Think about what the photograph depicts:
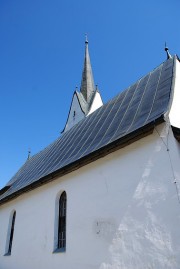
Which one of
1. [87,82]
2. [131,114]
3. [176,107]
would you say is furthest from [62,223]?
[87,82]

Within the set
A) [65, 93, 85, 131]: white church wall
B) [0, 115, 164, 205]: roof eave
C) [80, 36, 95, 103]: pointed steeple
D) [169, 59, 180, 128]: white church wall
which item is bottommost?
[0, 115, 164, 205]: roof eave

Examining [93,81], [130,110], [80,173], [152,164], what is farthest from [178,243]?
[93,81]

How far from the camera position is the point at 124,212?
5.62 meters

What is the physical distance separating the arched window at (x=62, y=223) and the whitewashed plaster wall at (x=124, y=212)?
26cm

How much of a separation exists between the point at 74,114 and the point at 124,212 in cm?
2050

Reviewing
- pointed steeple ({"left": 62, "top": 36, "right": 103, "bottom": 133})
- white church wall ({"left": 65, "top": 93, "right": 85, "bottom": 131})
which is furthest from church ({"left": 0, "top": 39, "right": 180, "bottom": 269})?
white church wall ({"left": 65, "top": 93, "right": 85, "bottom": 131})

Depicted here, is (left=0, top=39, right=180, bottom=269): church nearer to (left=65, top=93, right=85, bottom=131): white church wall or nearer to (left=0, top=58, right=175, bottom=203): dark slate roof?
(left=0, top=58, right=175, bottom=203): dark slate roof

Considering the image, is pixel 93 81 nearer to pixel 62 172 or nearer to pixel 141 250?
pixel 62 172

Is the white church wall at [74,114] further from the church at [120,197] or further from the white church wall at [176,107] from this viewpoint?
the white church wall at [176,107]

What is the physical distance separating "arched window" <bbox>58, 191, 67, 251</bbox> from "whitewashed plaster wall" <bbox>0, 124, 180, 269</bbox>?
0.86 feet

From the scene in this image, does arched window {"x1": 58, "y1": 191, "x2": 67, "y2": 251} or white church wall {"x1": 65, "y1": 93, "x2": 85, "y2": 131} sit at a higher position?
white church wall {"x1": 65, "y1": 93, "x2": 85, "y2": 131}

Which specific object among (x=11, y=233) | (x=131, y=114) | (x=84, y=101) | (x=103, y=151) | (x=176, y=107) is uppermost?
(x=84, y=101)

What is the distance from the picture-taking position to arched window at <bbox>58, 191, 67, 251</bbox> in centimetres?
767

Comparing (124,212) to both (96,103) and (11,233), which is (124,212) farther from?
(96,103)
